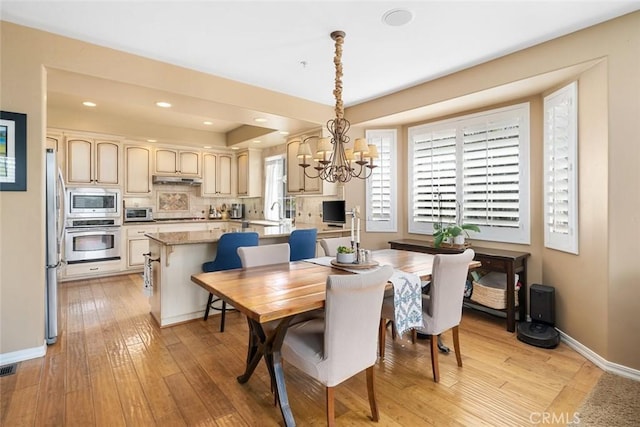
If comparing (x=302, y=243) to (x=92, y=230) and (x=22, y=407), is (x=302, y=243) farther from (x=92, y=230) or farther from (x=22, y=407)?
(x=92, y=230)

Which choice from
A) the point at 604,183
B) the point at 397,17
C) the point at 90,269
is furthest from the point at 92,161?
the point at 604,183

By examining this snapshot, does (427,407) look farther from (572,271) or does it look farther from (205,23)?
(205,23)

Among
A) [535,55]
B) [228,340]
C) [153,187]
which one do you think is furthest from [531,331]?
[153,187]

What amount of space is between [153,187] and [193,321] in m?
3.64

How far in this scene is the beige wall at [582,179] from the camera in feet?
7.54

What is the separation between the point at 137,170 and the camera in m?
5.69

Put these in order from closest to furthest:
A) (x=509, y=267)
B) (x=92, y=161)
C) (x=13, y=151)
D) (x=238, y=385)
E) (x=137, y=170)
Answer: (x=238, y=385)
(x=13, y=151)
(x=509, y=267)
(x=92, y=161)
(x=137, y=170)

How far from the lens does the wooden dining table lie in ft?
5.20

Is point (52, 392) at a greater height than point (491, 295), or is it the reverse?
point (491, 295)

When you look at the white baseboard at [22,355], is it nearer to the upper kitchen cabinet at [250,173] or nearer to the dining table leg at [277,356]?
the dining table leg at [277,356]

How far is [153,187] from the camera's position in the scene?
605 centimetres

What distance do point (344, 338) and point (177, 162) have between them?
18.4 feet

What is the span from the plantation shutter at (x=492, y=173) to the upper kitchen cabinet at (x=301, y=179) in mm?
1866

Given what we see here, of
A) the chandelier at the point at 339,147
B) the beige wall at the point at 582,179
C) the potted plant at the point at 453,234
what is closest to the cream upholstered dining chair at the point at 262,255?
the chandelier at the point at 339,147
